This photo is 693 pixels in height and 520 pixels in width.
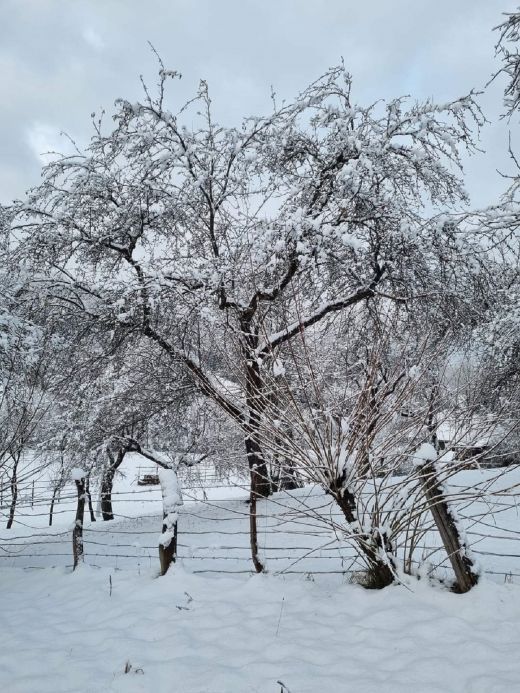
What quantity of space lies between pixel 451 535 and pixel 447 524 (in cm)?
8

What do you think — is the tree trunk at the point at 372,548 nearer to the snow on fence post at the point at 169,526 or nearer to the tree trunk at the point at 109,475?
the snow on fence post at the point at 169,526

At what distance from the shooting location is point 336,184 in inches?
264

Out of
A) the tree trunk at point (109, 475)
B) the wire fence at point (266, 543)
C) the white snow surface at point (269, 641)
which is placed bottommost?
the white snow surface at point (269, 641)

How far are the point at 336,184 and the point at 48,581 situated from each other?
653 cm

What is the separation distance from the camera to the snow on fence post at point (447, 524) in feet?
10.5

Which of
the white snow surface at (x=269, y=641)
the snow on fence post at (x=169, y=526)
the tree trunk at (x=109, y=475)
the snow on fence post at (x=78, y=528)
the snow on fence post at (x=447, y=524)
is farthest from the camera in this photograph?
the tree trunk at (x=109, y=475)

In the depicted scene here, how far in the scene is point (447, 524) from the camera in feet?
10.8

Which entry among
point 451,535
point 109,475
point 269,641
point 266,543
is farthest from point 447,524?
point 109,475

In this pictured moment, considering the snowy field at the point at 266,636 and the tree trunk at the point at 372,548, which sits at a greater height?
the tree trunk at the point at 372,548

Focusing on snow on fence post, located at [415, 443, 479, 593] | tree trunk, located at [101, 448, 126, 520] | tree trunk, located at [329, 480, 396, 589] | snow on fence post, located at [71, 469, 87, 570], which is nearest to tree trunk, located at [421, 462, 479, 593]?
snow on fence post, located at [415, 443, 479, 593]

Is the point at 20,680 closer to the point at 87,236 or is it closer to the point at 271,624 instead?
the point at 271,624

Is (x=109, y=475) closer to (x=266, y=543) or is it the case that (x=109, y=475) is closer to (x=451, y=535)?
(x=266, y=543)

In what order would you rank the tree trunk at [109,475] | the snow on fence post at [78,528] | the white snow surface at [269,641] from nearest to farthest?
the white snow surface at [269,641], the snow on fence post at [78,528], the tree trunk at [109,475]

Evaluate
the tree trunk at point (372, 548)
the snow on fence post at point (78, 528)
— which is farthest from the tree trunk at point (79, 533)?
the tree trunk at point (372, 548)
